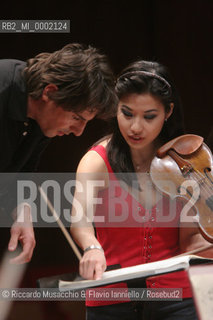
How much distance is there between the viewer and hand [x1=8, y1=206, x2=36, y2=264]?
1024 mm

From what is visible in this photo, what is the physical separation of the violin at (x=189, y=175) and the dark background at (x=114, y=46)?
0.17m

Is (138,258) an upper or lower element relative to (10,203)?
lower

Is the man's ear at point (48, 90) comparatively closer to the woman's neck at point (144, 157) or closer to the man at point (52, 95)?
the man at point (52, 95)

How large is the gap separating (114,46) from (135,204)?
16.9 inches

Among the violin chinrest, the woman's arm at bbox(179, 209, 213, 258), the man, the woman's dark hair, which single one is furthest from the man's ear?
the woman's arm at bbox(179, 209, 213, 258)

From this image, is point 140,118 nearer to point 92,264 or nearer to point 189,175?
point 189,175

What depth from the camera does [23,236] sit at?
1048 mm

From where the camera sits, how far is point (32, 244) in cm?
104

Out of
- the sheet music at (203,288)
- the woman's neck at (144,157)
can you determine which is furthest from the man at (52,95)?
the sheet music at (203,288)

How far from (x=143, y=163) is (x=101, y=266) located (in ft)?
0.85

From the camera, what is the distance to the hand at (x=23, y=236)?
3.36 ft

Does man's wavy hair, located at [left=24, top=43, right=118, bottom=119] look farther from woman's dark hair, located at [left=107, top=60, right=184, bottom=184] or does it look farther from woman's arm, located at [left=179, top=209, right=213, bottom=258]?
woman's arm, located at [left=179, top=209, right=213, bottom=258]

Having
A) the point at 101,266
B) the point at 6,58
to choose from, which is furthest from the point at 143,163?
the point at 6,58

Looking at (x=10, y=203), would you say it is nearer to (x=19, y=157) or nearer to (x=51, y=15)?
(x=19, y=157)
